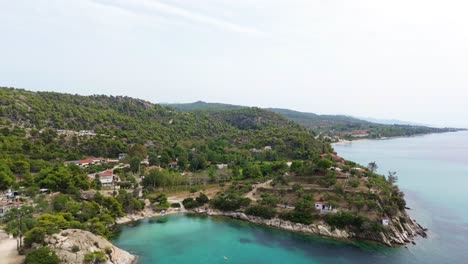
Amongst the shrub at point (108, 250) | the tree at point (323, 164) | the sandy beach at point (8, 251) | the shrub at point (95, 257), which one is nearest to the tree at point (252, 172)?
the tree at point (323, 164)

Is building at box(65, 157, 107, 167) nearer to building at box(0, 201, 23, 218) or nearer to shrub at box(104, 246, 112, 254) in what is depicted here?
building at box(0, 201, 23, 218)

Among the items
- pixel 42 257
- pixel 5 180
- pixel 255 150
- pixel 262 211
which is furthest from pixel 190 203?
pixel 255 150

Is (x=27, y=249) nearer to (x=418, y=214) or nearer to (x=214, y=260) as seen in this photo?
(x=214, y=260)

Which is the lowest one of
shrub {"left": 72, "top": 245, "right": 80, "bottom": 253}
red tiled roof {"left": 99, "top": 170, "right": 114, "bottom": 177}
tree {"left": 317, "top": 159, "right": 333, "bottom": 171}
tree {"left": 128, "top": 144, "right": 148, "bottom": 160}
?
shrub {"left": 72, "top": 245, "right": 80, "bottom": 253}

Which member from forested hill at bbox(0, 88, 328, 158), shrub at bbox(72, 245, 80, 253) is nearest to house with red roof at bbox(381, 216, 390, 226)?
shrub at bbox(72, 245, 80, 253)

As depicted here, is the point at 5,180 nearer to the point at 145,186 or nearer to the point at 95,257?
the point at 145,186

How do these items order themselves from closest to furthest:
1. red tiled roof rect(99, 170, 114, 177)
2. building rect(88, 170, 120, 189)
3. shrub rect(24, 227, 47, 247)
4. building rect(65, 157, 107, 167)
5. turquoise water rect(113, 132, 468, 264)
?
shrub rect(24, 227, 47, 247), turquoise water rect(113, 132, 468, 264), building rect(88, 170, 120, 189), red tiled roof rect(99, 170, 114, 177), building rect(65, 157, 107, 167)

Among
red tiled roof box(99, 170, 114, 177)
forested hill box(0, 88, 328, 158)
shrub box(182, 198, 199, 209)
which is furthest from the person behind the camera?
forested hill box(0, 88, 328, 158)

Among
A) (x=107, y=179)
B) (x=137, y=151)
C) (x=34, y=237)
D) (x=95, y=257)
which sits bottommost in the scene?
(x=95, y=257)
